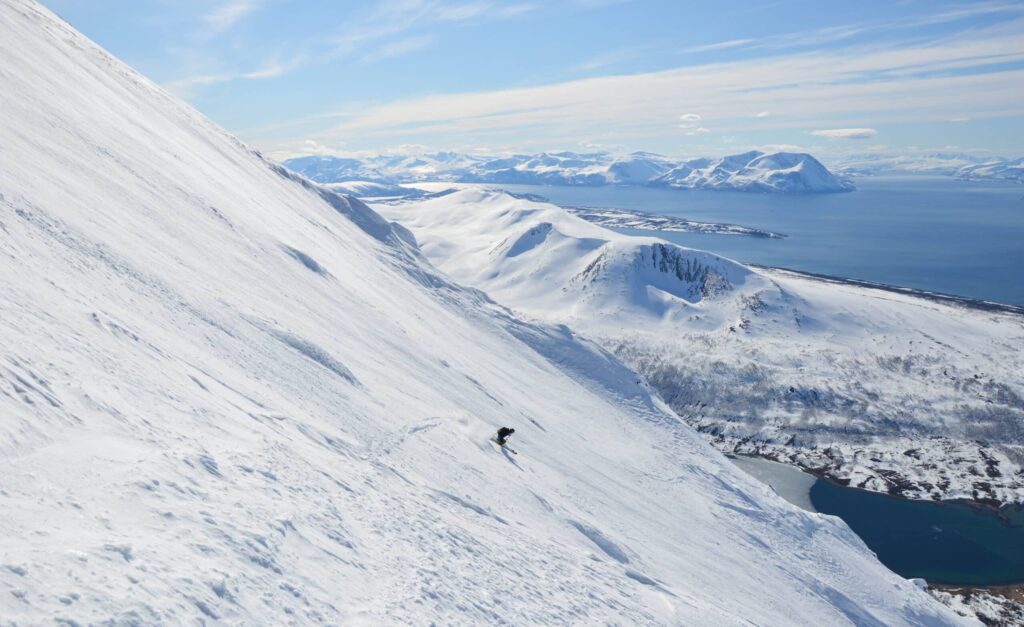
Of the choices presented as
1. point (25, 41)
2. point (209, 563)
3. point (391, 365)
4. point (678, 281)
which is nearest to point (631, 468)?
point (391, 365)

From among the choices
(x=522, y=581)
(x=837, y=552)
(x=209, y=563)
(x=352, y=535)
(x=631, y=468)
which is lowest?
(x=837, y=552)

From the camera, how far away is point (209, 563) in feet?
40.3

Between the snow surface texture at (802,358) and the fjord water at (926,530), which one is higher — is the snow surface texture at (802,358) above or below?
above

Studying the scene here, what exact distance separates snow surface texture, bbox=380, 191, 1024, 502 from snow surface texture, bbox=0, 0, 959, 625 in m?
43.6

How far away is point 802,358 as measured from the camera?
122 m

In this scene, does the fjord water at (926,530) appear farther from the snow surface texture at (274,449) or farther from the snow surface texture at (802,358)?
the snow surface texture at (274,449)

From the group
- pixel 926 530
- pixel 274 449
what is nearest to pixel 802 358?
pixel 926 530

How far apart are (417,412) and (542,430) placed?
57.1 feet

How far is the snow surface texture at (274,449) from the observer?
12.5m

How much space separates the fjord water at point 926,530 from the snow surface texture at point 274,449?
70.0 feet

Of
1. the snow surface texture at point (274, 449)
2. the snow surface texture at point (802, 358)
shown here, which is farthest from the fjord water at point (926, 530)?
the snow surface texture at point (274, 449)

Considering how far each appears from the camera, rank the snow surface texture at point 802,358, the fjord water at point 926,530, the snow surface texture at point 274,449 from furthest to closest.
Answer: the snow surface texture at point 802,358, the fjord water at point 926,530, the snow surface texture at point 274,449

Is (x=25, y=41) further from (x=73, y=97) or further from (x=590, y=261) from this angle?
(x=590, y=261)

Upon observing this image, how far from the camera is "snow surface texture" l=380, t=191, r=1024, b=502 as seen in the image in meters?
93.5
